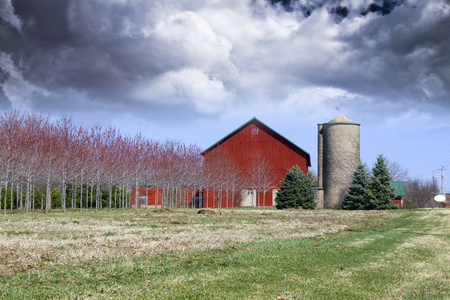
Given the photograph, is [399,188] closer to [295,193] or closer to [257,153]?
[257,153]

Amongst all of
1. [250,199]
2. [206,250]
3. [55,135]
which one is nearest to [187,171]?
[250,199]

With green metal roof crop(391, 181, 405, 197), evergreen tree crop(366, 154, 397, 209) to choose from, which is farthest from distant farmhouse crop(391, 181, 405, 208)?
evergreen tree crop(366, 154, 397, 209)

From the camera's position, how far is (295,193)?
4547 cm

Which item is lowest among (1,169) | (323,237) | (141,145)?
(323,237)

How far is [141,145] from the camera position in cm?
5066

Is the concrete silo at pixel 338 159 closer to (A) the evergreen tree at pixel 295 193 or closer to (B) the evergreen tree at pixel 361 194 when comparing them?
(B) the evergreen tree at pixel 361 194

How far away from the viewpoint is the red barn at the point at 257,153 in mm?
57781

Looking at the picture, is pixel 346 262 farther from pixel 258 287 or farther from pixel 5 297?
pixel 5 297

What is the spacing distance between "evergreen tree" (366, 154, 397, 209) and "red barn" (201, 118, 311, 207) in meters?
10.7

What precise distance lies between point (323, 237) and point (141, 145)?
37.3 metres

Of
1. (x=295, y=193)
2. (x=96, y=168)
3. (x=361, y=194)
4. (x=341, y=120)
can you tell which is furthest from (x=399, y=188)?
(x=96, y=168)

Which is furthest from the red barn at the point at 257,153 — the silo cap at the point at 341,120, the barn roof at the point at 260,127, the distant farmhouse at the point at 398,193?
the distant farmhouse at the point at 398,193

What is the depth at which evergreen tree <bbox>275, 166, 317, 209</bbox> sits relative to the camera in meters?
45.1

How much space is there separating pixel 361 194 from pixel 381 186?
269 cm
